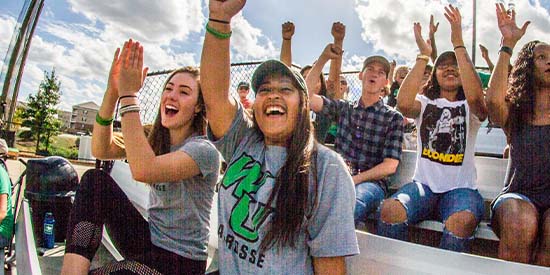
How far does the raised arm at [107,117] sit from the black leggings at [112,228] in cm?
30

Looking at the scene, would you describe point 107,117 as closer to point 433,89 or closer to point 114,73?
point 114,73

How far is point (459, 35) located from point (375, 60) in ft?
2.27

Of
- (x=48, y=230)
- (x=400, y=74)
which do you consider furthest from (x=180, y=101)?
(x=400, y=74)

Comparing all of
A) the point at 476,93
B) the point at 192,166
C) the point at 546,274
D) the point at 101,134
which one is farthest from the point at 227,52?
the point at 476,93

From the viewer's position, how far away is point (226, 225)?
4.66 ft

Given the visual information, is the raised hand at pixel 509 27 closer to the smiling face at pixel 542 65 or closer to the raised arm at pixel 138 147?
the smiling face at pixel 542 65

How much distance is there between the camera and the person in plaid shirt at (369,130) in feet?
7.95

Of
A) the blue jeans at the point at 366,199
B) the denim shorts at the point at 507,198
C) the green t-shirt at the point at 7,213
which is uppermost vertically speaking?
the denim shorts at the point at 507,198

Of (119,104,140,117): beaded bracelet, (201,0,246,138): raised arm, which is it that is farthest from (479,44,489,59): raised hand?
(119,104,140,117): beaded bracelet

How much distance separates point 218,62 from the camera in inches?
54.6

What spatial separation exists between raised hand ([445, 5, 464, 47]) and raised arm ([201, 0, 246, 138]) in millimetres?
1337

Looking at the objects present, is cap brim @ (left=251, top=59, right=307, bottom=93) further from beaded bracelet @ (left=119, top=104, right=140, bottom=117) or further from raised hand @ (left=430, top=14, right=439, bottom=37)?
raised hand @ (left=430, top=14, right=439, bottom=37)

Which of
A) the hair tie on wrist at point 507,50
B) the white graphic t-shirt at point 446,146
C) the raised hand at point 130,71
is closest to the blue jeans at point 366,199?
the white graphic t-shirt at point 446,146

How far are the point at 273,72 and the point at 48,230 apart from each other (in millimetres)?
2606
